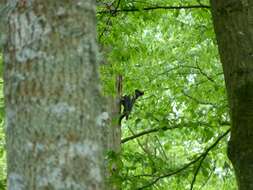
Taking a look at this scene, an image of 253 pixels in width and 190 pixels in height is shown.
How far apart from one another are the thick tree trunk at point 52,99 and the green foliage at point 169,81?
3037 millimetres

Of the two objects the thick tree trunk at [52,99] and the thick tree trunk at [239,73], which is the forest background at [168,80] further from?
the thick tree trunk at [52,99]

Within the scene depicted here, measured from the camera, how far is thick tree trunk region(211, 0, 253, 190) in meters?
3.93

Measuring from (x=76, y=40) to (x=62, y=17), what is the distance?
92mm

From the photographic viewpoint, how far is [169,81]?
27.9 ft

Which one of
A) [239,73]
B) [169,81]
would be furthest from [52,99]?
[169,81]

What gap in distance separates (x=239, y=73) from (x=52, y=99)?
6.88 feet

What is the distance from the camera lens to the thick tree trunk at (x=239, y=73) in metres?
3.93

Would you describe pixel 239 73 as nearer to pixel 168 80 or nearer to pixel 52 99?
pixel 52 99

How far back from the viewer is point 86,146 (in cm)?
216

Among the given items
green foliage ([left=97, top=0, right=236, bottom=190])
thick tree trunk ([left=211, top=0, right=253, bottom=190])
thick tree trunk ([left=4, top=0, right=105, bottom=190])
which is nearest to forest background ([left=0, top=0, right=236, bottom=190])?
green foliage ([left=97, top=0, right=236, bottom=190])

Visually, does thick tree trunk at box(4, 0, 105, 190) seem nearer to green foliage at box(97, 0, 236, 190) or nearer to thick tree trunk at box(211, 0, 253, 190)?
thick tree trunk at box(211, 0, 253, 190)

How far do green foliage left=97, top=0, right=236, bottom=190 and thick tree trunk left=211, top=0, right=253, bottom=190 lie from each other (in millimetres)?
1301

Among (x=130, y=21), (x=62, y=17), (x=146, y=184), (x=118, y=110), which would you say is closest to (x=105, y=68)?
(x=130, y=21)

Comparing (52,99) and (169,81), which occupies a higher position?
(169,81)
